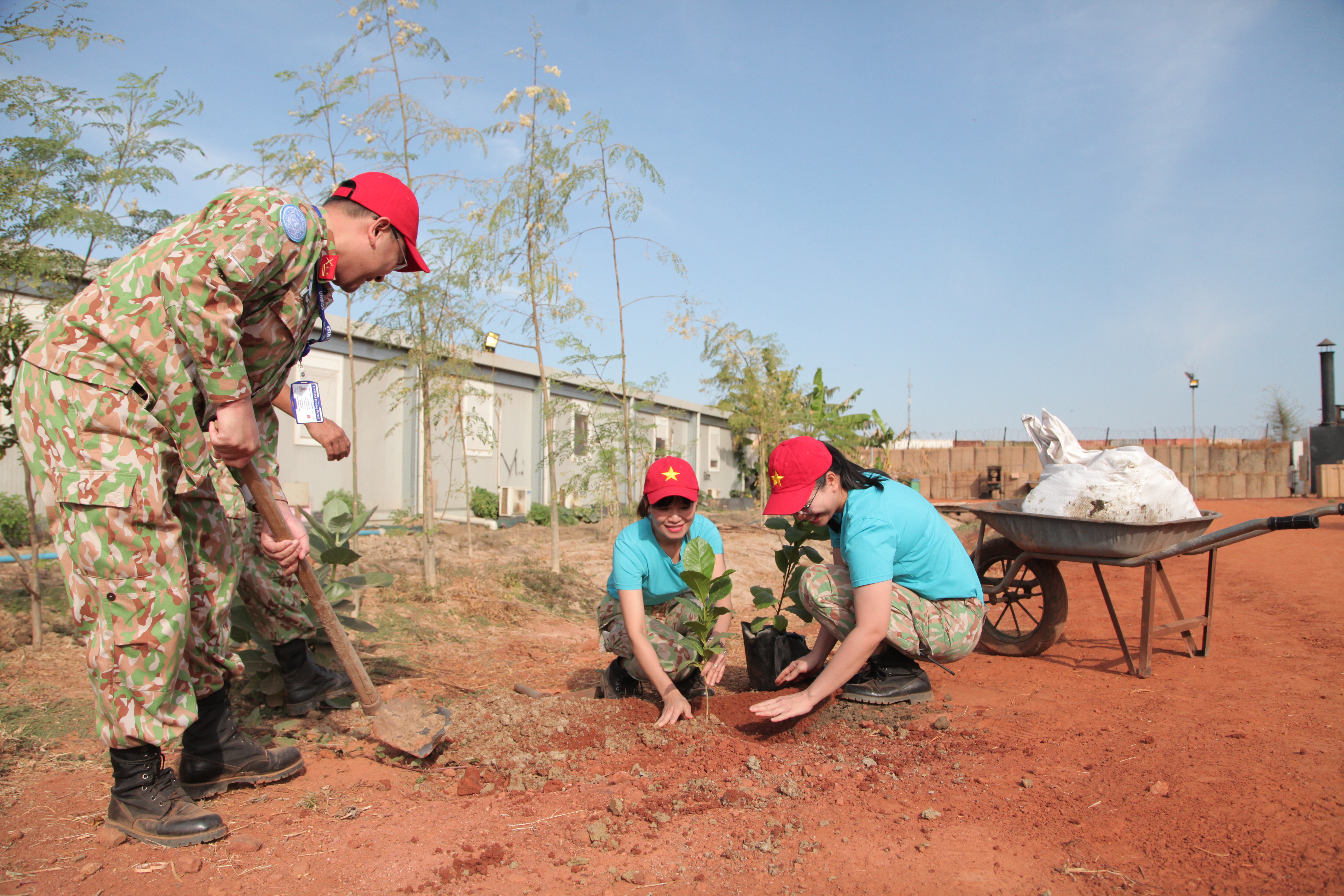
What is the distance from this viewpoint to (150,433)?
2.08m

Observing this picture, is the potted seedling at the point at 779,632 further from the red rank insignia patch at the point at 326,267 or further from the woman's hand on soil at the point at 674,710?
the red rank insignia patch at the point at 326,267

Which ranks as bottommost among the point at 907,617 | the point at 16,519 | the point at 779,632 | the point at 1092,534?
the point at 779,632

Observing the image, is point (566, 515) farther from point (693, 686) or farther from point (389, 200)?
point (389, 200)

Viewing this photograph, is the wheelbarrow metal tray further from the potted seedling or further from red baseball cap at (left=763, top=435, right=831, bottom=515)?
red baseball cap at (left=763, top=435, right=831, bottom=515)

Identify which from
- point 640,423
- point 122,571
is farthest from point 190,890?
point 640,423

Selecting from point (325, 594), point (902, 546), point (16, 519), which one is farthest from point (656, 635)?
point (16, 519)

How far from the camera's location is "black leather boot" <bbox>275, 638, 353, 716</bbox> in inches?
121

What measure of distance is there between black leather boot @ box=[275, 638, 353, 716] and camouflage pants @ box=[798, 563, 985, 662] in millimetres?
1904

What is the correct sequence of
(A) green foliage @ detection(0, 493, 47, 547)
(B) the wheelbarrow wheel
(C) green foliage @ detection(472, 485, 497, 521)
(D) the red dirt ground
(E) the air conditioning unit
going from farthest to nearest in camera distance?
(E) the air conditioning unit → (C) green foliage @ detection(472, 485, 497, 521) → (A) green foliage @ detection(0, 493, 47, 547) → (B) the wheelbarrow wheel → (D) the red dirt ground

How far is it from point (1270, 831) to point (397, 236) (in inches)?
111

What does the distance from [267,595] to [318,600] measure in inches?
24.8

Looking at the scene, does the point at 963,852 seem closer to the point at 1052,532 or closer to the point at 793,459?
the point at 793,459

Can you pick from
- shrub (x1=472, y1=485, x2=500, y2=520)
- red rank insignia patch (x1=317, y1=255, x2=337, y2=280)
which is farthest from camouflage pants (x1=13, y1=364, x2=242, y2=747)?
shrub (x1=472, y1=485, x2=500, y2=520)

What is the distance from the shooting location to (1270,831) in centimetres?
193
